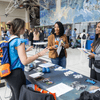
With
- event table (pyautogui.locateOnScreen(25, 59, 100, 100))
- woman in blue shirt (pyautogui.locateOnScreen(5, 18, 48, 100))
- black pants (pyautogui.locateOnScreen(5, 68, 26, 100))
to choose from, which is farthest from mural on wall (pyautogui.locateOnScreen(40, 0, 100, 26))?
black pants (pyautogui.locateOnScreen(5, 68, 26, 100))

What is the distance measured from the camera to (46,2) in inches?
477

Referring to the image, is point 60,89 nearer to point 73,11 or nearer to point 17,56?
point 17,56

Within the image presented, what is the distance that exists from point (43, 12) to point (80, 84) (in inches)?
500

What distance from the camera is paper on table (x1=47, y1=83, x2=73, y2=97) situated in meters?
1.27

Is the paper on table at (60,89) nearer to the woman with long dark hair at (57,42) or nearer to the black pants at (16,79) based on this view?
the black pants at (16,79)

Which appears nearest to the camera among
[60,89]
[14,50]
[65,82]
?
[14,50]

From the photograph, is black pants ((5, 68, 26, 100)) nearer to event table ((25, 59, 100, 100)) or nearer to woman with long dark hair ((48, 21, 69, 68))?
event table ((25, 59, 100, 100))

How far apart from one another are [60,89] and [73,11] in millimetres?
9156

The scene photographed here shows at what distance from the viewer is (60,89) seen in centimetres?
133

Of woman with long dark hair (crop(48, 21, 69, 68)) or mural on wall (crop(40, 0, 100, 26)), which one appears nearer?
woman with long dark hair (crop(48, 21, 69, 68))

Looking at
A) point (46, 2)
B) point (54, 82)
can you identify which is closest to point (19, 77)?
point (54, 82)

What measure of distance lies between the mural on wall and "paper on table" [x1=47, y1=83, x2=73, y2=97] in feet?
24.9

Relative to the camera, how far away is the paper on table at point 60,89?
4.17 ft

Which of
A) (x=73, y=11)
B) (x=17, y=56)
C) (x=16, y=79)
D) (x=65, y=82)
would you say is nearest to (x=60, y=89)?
(x=65, y=82)
